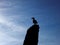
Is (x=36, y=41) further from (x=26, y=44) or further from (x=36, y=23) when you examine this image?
(x=36, y=23)

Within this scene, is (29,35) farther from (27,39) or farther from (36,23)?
(36,23)

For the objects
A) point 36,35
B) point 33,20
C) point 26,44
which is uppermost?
point 33,20

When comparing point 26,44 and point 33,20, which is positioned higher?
point 33,20

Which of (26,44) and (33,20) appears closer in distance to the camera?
(26,44)

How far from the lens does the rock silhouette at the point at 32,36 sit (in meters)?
11.7

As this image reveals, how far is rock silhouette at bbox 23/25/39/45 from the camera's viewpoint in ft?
38.5

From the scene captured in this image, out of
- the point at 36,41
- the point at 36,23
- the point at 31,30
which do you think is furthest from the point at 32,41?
the point at 36,23

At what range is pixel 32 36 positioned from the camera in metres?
11.9

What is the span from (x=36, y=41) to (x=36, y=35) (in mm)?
632

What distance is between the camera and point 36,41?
38.8 feet

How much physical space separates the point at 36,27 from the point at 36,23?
59 cm

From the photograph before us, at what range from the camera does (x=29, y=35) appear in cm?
1205

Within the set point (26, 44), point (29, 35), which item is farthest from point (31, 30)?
point (26, 44)

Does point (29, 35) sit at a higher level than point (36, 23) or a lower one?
lower
